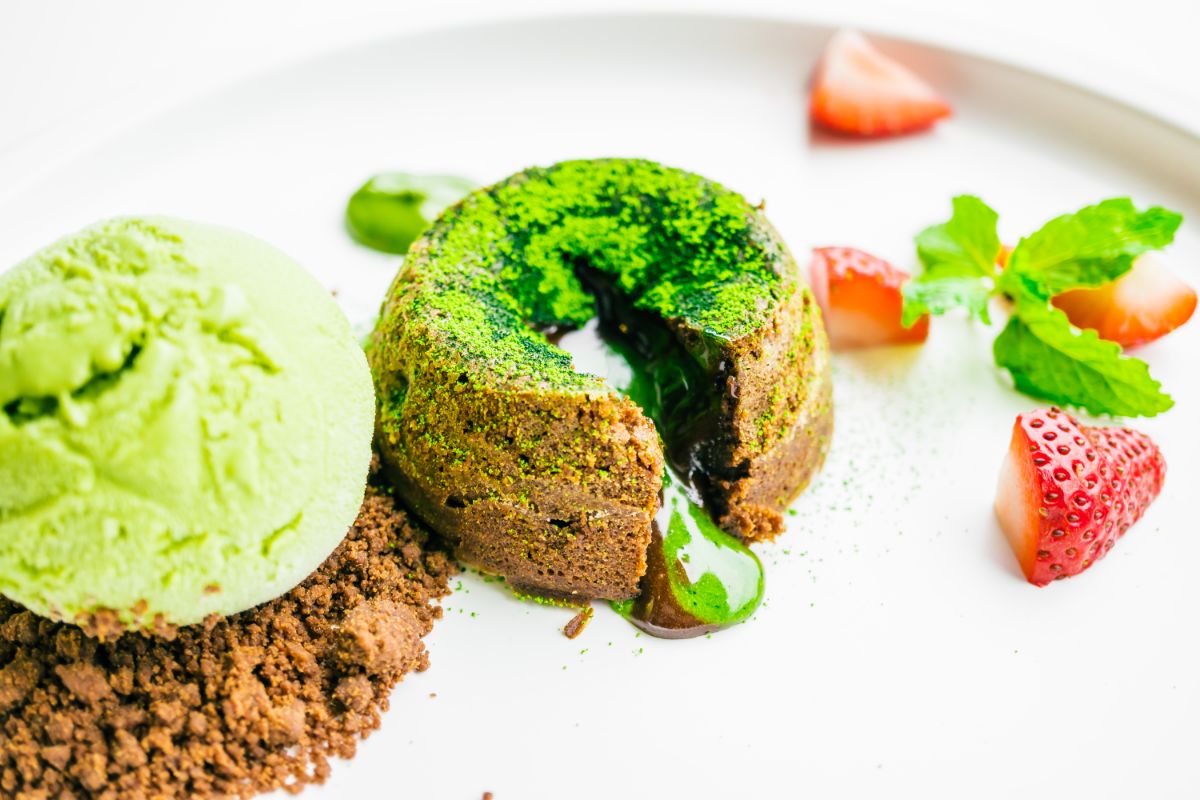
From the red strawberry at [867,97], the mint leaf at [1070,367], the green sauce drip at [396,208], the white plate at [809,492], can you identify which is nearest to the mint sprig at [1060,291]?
the mint leaf at [1070,367]

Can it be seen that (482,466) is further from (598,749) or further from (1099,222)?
(1099,222)

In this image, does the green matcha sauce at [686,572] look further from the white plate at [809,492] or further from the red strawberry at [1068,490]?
the red strawberry at [1068,490]

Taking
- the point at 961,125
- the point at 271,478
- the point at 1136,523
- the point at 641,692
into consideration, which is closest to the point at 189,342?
the point at 271,478

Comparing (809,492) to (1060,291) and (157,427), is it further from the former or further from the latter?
(157,427)

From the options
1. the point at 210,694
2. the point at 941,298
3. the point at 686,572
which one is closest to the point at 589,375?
the point at 686,572

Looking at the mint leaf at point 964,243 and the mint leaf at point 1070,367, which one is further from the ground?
the mint leaf at point 964,243
